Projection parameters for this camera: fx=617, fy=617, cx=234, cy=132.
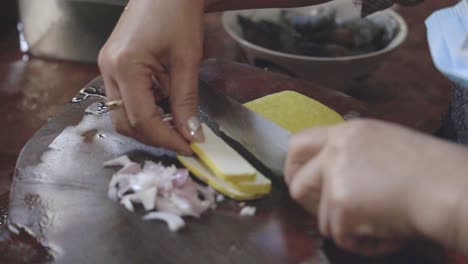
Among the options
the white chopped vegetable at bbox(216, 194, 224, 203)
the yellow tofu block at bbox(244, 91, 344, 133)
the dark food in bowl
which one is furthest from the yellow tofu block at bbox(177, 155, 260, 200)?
the dark food in bowl

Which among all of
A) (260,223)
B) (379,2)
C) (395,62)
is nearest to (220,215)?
(260,223)

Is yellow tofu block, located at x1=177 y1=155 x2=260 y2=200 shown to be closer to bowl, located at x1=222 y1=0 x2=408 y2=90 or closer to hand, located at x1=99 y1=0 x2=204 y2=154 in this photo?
hand, located at x1=99 y1=0 x2=204 y2=154

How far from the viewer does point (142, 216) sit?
0.74 meters

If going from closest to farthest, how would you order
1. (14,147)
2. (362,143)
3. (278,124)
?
(362,143)
(278,124)
(14,147)

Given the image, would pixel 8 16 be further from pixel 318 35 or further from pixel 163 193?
pixel 163 193

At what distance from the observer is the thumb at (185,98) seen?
0.82 metres

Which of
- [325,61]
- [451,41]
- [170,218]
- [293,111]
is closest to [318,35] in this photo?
[325,61]

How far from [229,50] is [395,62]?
1.32ft

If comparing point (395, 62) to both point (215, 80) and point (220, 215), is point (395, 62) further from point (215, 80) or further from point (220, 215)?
point (220, 215)

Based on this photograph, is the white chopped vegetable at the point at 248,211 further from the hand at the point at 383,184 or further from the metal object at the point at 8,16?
the metal object at the point at 8,16

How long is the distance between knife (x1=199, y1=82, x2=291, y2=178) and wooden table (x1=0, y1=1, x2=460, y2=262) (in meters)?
0.42

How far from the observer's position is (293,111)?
0.87m

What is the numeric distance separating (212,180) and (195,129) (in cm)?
8

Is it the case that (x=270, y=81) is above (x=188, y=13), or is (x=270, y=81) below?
below
